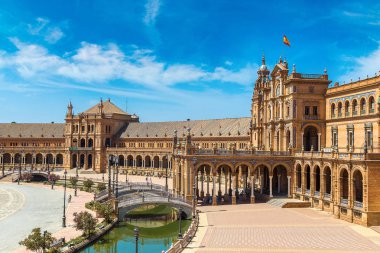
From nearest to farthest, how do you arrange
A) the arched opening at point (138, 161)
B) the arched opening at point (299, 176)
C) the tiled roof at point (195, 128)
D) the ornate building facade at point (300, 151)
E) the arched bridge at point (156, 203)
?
the ornate building facade at point (300, 151) → the arched bridge at point (156, 203) → the arched opening at point (299, 176) → the tiled roof at point (195, 128) → the arched opening at point (138, 161)

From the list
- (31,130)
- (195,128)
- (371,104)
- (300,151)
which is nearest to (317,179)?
(300,151)

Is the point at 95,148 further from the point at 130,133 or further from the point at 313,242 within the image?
the point at 313,242

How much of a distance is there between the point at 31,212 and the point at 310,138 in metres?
48.6

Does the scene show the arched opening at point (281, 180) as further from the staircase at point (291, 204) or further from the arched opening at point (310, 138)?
the staircase at point (291, 204)

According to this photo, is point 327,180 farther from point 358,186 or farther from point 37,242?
point 37,242

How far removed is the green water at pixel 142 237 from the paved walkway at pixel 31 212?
394 cm

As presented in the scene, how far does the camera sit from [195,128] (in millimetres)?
129500

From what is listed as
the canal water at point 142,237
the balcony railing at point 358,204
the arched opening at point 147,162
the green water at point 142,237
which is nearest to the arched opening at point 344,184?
the balcony railing at point 358,204

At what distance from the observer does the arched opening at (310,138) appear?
251 ft

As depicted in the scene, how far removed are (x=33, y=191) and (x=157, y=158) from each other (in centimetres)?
4296

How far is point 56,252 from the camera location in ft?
142

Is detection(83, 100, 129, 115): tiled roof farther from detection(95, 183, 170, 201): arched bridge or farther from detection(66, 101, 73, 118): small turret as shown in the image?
detection(95, 183, 170, 201): arched bridge

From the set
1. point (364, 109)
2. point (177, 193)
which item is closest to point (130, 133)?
point (177, 193)

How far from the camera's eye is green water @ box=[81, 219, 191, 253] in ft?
169
